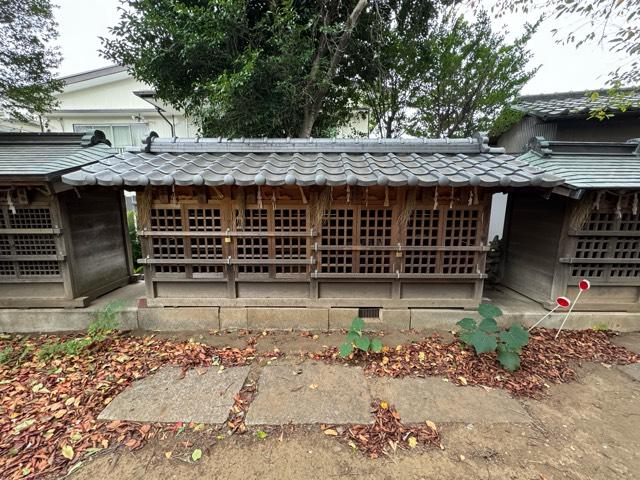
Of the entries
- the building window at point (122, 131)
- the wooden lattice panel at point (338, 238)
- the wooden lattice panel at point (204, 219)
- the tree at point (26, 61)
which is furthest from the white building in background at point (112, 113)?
the wooden lattice panel at point (338, 238)

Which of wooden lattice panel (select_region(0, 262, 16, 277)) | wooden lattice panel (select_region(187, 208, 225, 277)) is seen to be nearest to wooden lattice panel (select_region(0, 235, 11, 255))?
wooden lattice panel (select_region(0, 262, 16, 277))

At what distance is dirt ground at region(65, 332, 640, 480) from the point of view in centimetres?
261

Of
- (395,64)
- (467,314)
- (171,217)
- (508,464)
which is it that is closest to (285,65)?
(395,64)

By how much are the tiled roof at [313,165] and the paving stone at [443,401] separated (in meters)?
2.75

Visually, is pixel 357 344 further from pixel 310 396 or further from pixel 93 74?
pixel 93 74

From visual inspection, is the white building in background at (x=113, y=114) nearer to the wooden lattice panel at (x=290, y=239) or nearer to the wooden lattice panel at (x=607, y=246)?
the wooden lattice panel at (x=290, y=239)

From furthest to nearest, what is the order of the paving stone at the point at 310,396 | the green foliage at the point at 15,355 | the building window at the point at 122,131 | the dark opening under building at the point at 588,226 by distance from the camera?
the building window at the point at 122,131 < the dark opening under building at the point at 588,226 < the green foliage at the point at 15,355 < the paving stone at the point at 310,396

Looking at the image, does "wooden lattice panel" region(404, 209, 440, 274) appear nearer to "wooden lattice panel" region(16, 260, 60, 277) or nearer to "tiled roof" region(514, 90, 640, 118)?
"tiled roof" region(514, 90, 640, 118)

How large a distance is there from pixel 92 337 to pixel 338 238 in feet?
14.4

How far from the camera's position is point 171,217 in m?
4.86

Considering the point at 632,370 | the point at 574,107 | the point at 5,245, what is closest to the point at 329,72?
the point at 574,107

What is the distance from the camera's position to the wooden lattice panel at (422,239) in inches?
193

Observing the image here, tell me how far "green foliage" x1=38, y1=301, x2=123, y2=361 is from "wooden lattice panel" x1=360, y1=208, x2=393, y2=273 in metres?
4.47

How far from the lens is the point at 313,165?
4.61m
